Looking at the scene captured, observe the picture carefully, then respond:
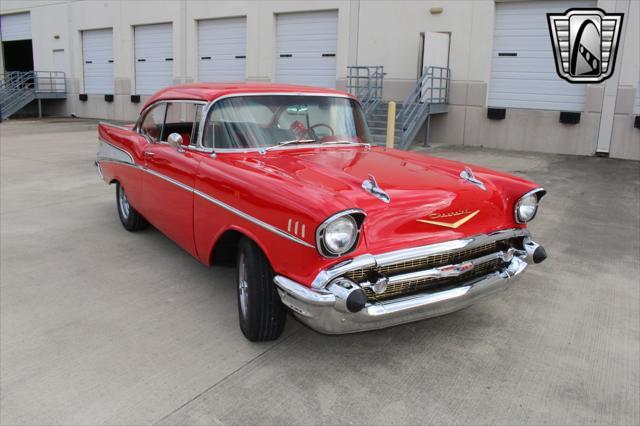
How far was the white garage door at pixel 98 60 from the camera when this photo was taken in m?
22.2

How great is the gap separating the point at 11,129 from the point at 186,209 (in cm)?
1705

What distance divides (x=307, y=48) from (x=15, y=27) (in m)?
17.4

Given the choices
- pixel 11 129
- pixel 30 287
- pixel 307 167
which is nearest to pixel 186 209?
pixel 307 167

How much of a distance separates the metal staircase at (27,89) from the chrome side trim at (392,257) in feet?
75.0

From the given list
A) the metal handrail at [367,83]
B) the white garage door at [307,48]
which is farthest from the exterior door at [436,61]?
the white garage door at [307,48]

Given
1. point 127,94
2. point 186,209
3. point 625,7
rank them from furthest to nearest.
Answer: point 127,94 → point 625,7 → point 186,209

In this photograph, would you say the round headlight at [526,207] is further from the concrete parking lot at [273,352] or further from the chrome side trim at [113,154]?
the chrome side trim at [113,154]

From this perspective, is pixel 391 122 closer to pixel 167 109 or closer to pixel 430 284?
pixel 167 109

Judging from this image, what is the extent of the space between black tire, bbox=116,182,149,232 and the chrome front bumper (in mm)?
3142

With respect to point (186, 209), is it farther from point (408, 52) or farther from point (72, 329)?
point (408, 52)

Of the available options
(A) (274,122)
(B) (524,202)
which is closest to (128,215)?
(A) (274,122)

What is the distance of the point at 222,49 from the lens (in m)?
18.4

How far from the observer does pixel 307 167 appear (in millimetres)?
3521

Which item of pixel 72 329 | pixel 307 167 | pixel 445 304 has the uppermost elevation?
pixel 307 167
